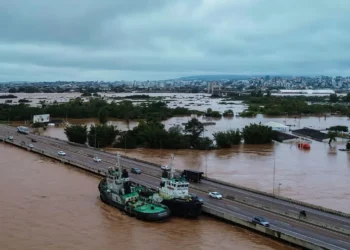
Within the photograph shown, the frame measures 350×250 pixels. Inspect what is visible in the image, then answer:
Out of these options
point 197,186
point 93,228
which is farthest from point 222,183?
point 93,228

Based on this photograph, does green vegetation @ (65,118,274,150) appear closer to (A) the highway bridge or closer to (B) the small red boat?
(B) the small red boat

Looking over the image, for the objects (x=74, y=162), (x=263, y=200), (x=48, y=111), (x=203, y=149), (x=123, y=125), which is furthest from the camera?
(x=48, y=111)

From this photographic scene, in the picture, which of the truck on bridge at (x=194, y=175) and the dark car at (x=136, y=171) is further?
the dark car at (x=136, y=171)

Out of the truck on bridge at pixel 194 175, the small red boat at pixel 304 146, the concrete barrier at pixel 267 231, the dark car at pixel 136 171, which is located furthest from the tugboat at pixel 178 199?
the small red boat at pixel 304 146

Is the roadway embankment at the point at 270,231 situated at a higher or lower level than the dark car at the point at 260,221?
lower

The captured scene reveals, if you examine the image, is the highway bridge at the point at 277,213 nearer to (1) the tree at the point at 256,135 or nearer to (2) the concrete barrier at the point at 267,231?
(2) the concrete barrier at the point at 267,231

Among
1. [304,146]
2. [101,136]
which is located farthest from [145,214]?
[304,146]

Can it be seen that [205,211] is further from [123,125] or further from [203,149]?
[123,125]

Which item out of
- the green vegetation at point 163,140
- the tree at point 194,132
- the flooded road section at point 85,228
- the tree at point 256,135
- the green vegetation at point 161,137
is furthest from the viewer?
the tree at point 256,135
